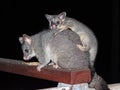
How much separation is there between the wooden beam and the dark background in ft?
23.5

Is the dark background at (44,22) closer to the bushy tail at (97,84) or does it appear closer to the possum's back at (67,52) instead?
the possum's back at (67,52)

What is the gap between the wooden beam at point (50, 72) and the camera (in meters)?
Answer: 2.46

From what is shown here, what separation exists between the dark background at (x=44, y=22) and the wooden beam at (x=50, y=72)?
7164mm

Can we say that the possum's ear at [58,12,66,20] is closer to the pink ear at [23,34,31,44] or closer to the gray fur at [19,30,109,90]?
the gray fur at [19,30,109,90]

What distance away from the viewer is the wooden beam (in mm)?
2462

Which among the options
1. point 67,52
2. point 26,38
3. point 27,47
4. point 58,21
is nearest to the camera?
point 67,52

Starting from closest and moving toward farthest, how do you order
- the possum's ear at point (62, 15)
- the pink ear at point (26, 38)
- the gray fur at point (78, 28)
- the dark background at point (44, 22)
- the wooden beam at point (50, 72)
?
the wooden beam at point (50, 72)
the pink ear at point (26, 38)
the gray fur at point (78, 28)
the possum's ear at point (62, 15)
the dark background at point (44, 22)

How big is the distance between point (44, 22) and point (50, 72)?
316 inches

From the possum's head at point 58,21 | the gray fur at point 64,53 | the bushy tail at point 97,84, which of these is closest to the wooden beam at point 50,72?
the gray fur at point 64,53

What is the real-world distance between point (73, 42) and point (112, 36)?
8.75 meters

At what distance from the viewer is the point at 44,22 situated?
10633mm

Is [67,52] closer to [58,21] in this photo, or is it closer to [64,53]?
[64,53]

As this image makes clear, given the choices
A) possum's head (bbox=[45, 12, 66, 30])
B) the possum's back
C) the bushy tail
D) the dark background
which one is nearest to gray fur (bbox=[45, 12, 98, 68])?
possum's head (bbox=[45, 12, 66, 30])

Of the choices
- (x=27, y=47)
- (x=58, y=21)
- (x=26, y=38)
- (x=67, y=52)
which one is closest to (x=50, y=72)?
(x=67, y=52)
